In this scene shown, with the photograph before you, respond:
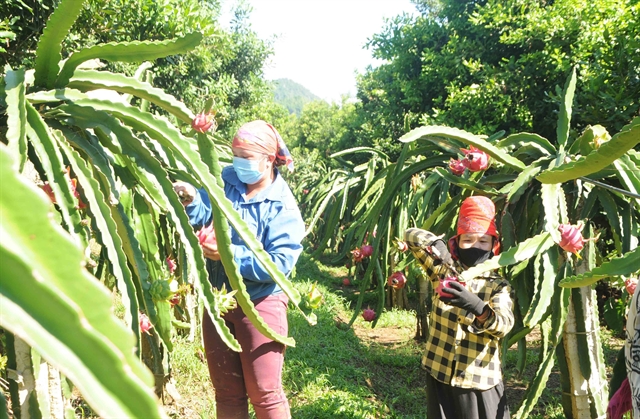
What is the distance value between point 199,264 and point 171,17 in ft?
12.9

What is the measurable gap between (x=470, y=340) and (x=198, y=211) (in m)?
1.15

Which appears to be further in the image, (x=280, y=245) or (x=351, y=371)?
(x=351, y=371)

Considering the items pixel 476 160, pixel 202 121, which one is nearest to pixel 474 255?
pixel 476 160

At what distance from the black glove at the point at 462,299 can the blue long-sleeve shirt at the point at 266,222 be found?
1.85 feet

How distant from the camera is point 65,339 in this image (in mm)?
450

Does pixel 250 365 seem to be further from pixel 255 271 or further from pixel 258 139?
pixel 258 139

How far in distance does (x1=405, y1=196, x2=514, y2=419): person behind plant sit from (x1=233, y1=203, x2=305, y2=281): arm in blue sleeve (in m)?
0.58

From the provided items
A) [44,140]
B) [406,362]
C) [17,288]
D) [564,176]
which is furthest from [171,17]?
[17,288]

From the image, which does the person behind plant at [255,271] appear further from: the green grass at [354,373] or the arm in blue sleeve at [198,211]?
the green grass at [354,373]

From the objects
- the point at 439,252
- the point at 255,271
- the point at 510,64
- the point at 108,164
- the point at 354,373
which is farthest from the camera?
the point at 510,64

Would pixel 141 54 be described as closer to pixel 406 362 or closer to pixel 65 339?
pixel 65 339

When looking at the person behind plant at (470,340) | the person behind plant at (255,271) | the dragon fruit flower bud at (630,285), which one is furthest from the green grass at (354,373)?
the dragon fruit flower bud at (630,285)

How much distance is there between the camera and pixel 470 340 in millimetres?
2117

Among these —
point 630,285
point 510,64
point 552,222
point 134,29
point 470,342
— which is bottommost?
point 470,342
